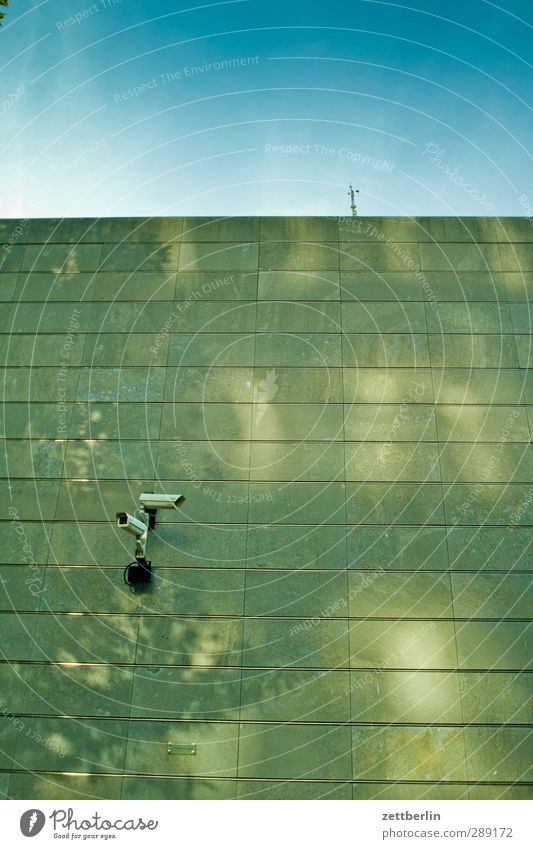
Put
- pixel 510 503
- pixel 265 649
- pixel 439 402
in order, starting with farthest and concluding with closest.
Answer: pixel 439 402
pixel 510 503
pixel 265 649

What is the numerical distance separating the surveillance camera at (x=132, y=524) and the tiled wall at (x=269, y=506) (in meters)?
0.66

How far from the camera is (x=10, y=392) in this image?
10711 millimetres

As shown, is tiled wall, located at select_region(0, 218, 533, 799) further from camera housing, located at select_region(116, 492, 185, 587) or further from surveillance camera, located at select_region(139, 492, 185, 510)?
surveillance camera, located at select_region(139, 492, 185, 510)

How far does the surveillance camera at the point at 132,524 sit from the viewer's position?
8.32 meters

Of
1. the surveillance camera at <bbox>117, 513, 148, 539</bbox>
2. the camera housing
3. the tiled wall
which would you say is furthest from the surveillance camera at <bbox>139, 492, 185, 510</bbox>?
the tiled wall

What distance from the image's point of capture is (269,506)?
966 centimetres

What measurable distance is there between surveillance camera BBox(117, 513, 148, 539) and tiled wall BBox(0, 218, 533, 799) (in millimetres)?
664

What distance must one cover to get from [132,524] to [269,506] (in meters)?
2.35

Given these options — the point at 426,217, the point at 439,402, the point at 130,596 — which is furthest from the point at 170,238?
the point at 130,596

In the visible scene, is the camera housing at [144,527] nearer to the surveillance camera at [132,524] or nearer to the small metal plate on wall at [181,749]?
the surveillance camera at [132,524]

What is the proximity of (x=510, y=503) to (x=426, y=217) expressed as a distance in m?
5.99

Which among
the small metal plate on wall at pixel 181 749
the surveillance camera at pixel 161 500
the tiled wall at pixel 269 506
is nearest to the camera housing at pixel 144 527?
the surveillance camera at pixel 161 500

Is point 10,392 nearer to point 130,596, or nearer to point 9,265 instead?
point 9,265

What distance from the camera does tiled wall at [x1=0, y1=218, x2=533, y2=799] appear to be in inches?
329
